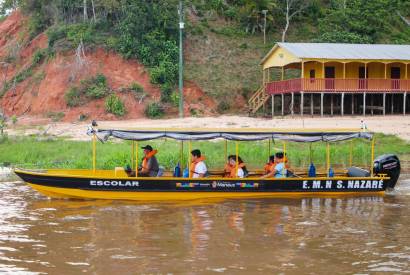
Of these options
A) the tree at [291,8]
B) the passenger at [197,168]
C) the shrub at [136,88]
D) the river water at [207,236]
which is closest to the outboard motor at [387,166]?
the river water at [207,236]

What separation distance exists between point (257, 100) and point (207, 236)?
100 ft

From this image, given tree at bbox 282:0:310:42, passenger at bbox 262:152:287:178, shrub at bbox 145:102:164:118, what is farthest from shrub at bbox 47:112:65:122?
passenger at bbox 262:152:287:178

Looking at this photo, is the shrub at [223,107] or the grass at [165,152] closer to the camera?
the grass at [165,152]

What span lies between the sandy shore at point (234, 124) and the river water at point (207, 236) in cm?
1495

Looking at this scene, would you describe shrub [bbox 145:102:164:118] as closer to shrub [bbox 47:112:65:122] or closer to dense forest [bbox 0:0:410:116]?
dense forest [bbox 0:0:410:116]

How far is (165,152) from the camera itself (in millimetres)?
25188

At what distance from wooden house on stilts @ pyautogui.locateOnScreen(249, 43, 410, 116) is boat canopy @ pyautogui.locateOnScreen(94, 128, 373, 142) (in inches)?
774

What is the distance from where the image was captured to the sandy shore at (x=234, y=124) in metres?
33.4

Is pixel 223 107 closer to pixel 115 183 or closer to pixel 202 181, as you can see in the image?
pixel 202 181

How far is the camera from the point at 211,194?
59.1ft

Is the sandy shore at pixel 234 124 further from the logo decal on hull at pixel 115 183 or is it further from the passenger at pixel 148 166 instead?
the logo decal on hull at pixel 115 183

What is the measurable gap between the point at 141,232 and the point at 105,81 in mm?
30666

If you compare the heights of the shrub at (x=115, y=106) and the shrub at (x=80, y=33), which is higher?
the shrub at (x=80, y=33)

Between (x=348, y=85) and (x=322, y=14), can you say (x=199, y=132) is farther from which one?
(x=322, y=14)
